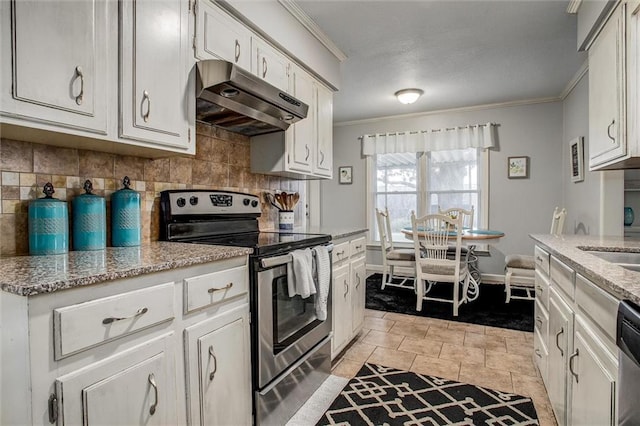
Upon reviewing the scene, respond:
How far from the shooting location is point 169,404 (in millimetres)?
1172

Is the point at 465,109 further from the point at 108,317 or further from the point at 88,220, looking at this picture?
the point at 108,317

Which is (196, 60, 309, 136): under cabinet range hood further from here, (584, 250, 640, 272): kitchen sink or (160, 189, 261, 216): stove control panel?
(584, 250, 640, 272): kitchen sink

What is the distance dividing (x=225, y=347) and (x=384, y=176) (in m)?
4.56

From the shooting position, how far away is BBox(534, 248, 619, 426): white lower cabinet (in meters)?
1.02

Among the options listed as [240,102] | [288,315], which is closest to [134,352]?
[288,315]

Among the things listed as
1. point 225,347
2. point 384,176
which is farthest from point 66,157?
point 384,176

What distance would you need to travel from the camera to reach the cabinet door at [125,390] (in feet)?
3.00

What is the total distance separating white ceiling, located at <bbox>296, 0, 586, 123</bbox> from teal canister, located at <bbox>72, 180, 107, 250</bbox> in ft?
6.15

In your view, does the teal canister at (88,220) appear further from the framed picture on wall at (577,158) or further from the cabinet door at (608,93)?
the framed picture on wall at (577,158)

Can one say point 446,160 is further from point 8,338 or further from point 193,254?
point 8,338

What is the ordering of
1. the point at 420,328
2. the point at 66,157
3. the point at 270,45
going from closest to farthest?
the point at 66,157 → the point at 270,45 → the point at 420,328

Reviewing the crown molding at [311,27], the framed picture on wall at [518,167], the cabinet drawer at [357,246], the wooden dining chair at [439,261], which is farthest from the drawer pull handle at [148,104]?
the framed picture on wall at [518,167]

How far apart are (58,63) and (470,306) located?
13.2ft

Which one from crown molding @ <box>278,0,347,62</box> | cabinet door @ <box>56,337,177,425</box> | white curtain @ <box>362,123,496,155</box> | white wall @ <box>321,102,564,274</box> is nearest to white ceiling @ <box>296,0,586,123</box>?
crown molding @ <box>278,0,347,62</box>
